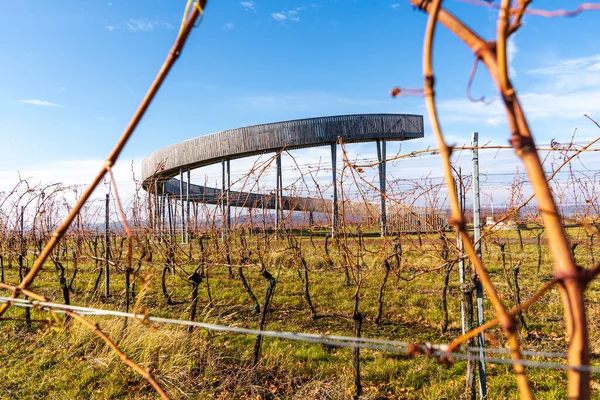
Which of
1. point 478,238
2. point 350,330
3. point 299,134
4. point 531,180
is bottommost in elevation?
point 350,330

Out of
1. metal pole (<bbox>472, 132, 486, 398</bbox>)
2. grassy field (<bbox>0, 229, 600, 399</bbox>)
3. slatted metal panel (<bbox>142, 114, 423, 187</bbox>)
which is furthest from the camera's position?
slatted metal panel (<bbox>142, 114, 423, 187</bbox>)

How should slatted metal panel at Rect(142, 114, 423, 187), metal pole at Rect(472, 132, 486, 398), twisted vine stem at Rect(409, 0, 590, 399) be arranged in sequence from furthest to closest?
slatted metal panel at Rect(142, 114, 423, 187) < metal pole at Rect(472, 132, 486, 398) < twisted vine stem at Rect(409, 0, 590, 399)

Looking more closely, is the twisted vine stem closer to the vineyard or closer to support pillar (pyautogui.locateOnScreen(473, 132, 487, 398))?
the vineyard

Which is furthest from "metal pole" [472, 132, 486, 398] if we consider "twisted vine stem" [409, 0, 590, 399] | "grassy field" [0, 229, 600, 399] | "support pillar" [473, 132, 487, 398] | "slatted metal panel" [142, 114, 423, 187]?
"slatted metal panel" [142, 114, 423, 187]

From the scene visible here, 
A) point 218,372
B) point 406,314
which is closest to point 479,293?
point 218,372

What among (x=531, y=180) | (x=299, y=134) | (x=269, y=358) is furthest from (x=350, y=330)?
(x=299, y=134)

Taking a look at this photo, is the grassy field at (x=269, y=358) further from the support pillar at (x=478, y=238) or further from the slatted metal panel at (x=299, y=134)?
the slatted metal panel at (x=299, y=134)

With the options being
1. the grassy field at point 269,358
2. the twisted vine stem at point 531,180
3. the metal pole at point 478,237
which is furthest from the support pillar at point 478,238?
the twisted vine stem at point 531,180

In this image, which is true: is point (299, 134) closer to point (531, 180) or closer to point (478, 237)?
point (478, 237)

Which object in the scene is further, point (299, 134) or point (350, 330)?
point (299, 134)

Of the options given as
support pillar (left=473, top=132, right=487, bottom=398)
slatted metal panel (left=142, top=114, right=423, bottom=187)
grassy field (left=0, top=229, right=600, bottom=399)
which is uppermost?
slatted metal panel (left=142, top=114, right=423, bottom=187)

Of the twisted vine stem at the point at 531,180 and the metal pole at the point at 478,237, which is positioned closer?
the twisted vine stem at the point at 531,180

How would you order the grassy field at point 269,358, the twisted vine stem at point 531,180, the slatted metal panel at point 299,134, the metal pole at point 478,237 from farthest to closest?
the slatted metal panel at point 299,134 → the grassy field at point 269,358 → the metal pole at point 478,237 → the twisted vine stem at point 531,180

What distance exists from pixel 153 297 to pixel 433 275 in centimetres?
561
